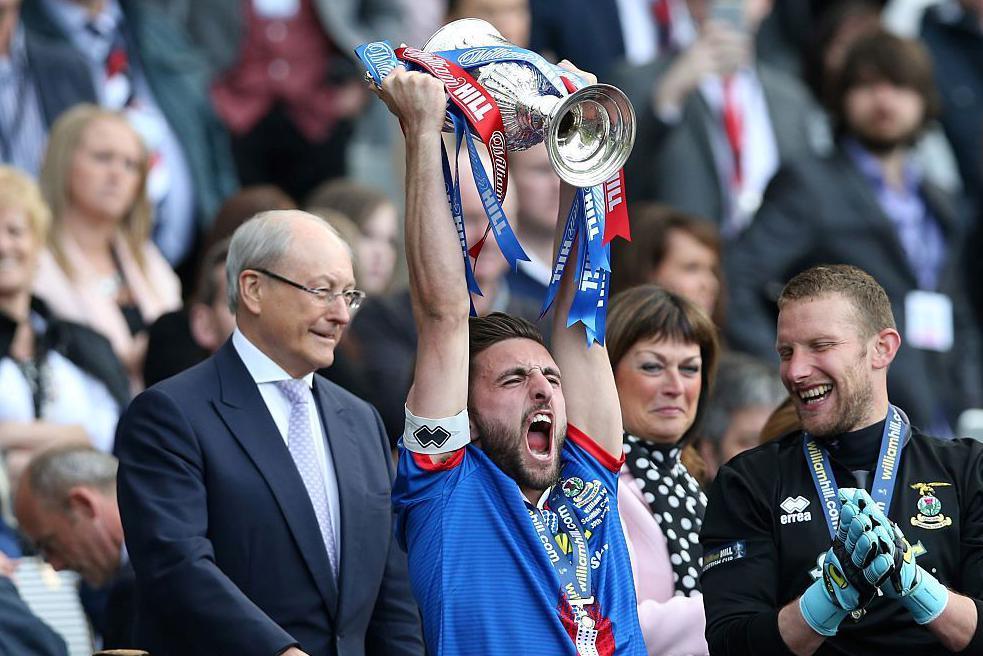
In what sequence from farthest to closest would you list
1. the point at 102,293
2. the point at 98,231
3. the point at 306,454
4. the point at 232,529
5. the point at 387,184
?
the point at 387,184 → the point at 98,231 → the point at 102,293 → the point at 306,454 → the point at 232,529

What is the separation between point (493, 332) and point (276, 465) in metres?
0.78

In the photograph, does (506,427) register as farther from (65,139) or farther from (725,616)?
(65,139)

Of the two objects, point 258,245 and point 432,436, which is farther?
point 258,245

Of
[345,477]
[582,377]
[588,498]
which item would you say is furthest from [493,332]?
[345,477]

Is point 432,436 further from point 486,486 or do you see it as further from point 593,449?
point 593,449

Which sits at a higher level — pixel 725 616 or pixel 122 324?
pixel 122 324

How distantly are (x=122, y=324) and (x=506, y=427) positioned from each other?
357cm

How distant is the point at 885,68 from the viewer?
30.9 feet

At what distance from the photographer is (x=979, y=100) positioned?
38.2 feet

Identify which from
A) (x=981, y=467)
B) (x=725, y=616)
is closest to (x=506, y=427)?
(x=725, y=616)

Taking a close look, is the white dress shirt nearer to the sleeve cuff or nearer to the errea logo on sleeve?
the errea logo on sleeve

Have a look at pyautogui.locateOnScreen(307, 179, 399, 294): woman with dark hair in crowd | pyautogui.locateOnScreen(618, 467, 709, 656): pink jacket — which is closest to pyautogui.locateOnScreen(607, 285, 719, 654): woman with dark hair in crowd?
pyautogui.locateOnScreen(618, 467, 709, 656): pink jacket

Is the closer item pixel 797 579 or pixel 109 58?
pixel 797 579

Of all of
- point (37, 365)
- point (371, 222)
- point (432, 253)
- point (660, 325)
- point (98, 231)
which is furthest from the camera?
point (371, 222)
